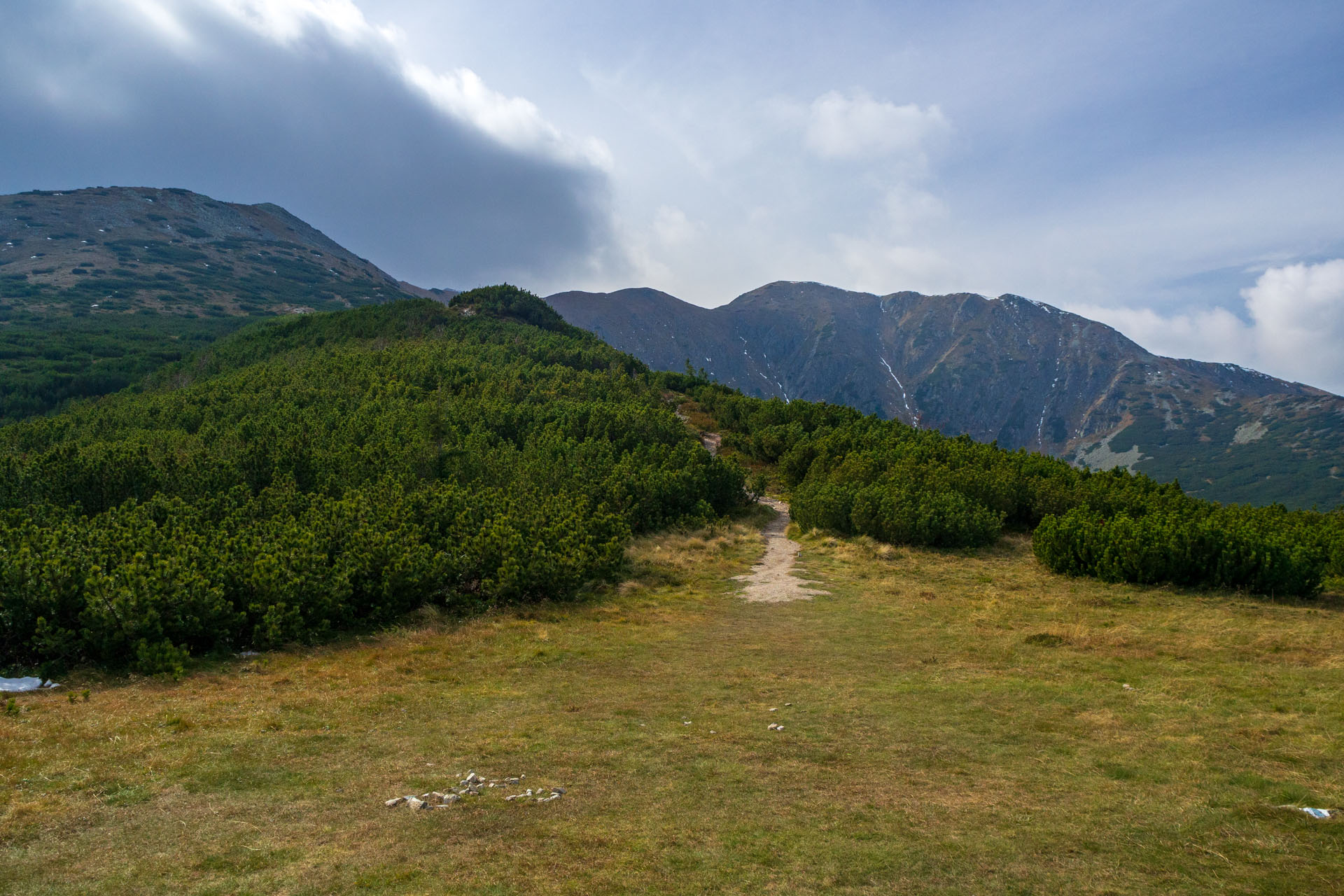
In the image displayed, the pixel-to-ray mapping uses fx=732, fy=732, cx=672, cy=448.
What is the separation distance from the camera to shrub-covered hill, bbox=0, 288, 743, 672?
13469mm

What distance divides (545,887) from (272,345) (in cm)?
7456

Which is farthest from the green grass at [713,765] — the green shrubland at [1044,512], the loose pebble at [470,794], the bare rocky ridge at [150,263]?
the bare rocky ridge at [150,263]

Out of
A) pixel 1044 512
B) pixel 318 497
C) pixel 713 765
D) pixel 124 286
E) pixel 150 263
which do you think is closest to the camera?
pixel 713 765

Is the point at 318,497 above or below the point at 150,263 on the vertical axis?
below

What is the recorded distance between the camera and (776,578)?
25.6 metres

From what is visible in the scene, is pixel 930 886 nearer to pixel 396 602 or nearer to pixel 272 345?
pixel 396 602

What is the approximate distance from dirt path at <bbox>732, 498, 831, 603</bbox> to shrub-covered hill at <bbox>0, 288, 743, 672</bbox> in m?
4.16

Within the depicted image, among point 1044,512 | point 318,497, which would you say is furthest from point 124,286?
point 1044,512

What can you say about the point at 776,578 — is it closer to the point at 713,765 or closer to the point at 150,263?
the point at 713,765

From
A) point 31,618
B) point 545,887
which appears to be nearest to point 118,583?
point 31,618

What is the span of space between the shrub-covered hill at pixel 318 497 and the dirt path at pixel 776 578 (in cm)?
416

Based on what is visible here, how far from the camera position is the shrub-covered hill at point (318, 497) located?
44.2 ft

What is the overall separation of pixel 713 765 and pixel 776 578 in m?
17.0

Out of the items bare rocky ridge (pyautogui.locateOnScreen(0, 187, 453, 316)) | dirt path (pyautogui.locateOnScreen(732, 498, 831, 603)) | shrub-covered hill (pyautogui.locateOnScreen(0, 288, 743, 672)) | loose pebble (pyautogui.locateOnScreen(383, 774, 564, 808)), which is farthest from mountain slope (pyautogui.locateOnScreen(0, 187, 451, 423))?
loose pebble (pyautogui.locateOnScreen(383, 774, 564, 808))
